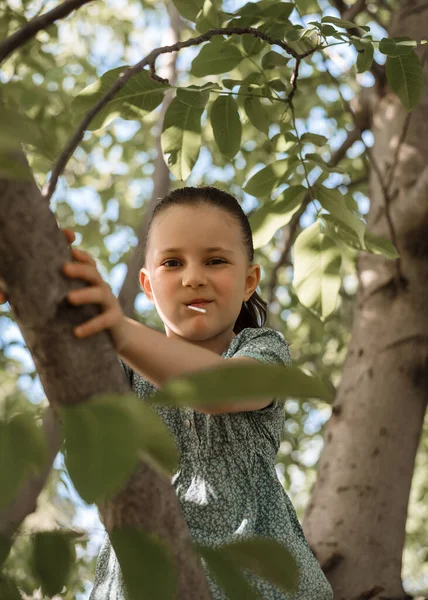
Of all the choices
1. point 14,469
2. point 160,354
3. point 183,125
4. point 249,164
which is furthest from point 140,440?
point 249,164

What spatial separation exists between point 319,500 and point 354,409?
0.31m

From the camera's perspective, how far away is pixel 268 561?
2.57ft

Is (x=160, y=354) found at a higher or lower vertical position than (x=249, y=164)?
lower

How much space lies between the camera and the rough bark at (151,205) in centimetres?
268

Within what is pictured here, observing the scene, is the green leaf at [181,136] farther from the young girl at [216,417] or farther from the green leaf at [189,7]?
the green leaf at [189,7]

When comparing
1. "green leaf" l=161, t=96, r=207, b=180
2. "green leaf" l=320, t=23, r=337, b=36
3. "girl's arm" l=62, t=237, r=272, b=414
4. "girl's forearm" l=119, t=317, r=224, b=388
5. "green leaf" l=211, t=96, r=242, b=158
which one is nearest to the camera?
"girl's arm" l=62, t=237, r=272, b=414

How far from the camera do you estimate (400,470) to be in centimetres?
246

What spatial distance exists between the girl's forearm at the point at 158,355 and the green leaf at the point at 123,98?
608mm

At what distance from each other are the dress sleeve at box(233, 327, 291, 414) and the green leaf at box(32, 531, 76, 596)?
2.50ft

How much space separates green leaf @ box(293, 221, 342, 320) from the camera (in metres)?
2.08

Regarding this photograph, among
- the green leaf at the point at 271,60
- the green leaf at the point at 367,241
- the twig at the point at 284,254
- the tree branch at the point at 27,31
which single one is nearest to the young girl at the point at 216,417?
the green leaf at the point at 367,241

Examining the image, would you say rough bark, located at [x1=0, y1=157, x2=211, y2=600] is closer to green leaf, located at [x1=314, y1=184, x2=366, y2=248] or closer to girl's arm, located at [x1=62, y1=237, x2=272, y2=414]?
girl's arm, located at [x1=62, y1=237, x2=272, y2=414]

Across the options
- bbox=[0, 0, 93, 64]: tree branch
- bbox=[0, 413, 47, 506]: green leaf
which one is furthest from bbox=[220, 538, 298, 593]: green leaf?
bbox=[0, 0, 93, 64]: tree branch

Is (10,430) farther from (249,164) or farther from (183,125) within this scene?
(249,164)
